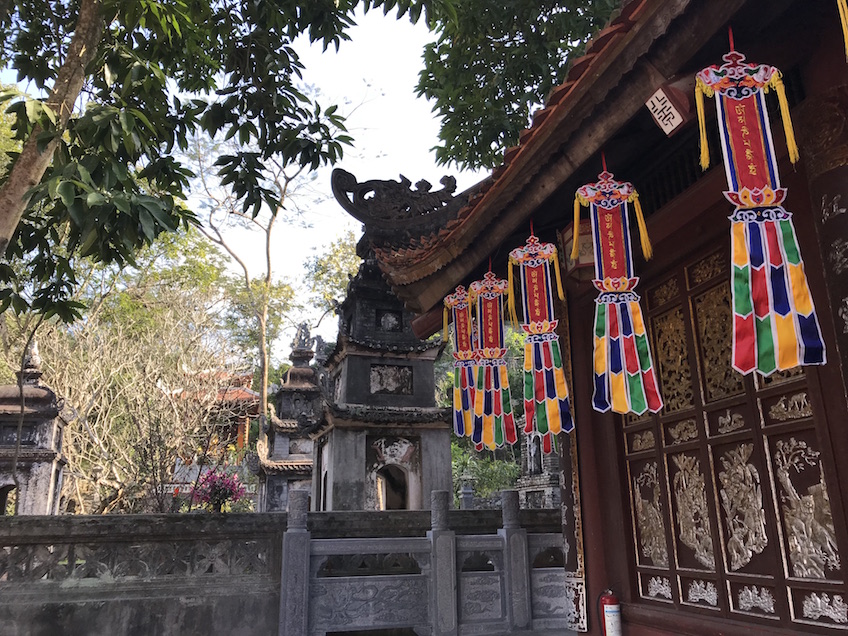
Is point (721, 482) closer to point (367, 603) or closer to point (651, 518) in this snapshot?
point (651, 518)

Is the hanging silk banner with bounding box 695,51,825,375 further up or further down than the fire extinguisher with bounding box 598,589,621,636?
further up

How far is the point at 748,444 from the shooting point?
3.10 m

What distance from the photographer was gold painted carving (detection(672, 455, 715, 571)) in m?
3.35

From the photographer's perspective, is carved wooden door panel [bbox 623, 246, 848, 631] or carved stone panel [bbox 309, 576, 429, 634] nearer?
carved wooden door panel [bbox 623, 246, 848, 631]

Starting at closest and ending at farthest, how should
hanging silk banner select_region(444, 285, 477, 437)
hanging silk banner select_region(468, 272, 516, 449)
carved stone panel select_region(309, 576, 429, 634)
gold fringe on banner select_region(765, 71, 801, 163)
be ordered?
1. gold fringe on banner select_region(765, 71, 801, 163)
2. hanging silk banner select_region(468, 272, 516, 449)
3. hanging silk banner select_region(444, 285, 477, 437)
4. carved stone panel select_region(309, 576, 429, 634)

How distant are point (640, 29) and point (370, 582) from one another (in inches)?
211

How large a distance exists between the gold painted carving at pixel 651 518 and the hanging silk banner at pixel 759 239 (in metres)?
1.74

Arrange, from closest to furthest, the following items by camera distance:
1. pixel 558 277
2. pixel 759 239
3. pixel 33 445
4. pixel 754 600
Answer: pixel 759 239, pixel 754 600, pixel 558 277, pixel 33 445

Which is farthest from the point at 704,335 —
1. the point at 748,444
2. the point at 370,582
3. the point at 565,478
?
the point at 370,582

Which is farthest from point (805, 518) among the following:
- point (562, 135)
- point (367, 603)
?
point (367, 603)

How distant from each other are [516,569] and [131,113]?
5.41 metres

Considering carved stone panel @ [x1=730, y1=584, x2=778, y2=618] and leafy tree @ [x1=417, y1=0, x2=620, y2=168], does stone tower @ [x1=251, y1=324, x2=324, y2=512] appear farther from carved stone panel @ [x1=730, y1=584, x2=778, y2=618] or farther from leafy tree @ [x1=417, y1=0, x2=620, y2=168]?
carved stone panel @ [x1=730, y1=584, x2=778, y2=618]

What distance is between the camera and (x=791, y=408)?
2.85 m

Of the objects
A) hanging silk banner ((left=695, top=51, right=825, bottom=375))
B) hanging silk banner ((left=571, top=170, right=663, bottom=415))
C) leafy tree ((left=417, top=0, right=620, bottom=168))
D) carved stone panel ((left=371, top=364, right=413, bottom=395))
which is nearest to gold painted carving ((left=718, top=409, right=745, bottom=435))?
hanging silk banner ((left=571, top=170, right=663, bottom=415))
